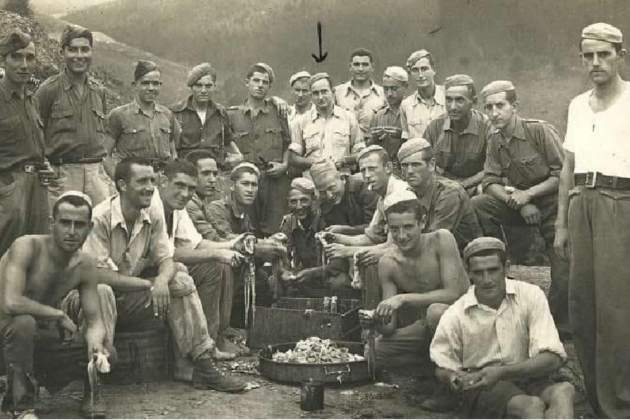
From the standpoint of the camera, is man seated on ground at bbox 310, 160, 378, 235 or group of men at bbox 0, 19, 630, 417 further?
man seated on ground at bbox 310, 160, 378, 235

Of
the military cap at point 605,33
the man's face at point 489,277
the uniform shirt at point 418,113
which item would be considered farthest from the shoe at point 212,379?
the uniform shirt at point 418,113

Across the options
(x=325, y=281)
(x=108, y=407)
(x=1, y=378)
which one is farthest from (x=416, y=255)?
(x=1, y=378)

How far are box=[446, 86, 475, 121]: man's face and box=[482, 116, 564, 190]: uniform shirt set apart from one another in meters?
0.52

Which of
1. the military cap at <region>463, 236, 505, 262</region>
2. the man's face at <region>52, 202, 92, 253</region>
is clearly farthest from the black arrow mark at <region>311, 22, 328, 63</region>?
the military cap at <region>463, 236, 505, 262</region>

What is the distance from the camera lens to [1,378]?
19.5 feet

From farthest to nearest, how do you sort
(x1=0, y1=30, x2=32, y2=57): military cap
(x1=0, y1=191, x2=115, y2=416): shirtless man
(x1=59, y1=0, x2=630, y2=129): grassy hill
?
(x1=59, y1=0, x2=630, y2=129): grassy hill < (x1=0, y1=30, x2=32, y2=57): military cap < (x1=0, y1=191, x2=115, y2=416): shirtless man

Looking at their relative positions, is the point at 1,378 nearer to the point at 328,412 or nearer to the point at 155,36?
the point at 328,412

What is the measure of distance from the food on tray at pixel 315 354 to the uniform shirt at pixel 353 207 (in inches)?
70.1

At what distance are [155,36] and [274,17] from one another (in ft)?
5.33

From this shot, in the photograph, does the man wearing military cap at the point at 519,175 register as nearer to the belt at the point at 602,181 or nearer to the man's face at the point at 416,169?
the man's face at the point at 416,169

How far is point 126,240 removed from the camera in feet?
20.3

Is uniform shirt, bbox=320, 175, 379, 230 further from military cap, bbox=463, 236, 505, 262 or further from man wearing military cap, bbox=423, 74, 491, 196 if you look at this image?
military cap, bbox=463, 236, 505, 262

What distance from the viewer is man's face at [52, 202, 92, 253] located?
5.29 m

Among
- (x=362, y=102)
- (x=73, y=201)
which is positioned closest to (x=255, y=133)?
(x=362, y=102)
